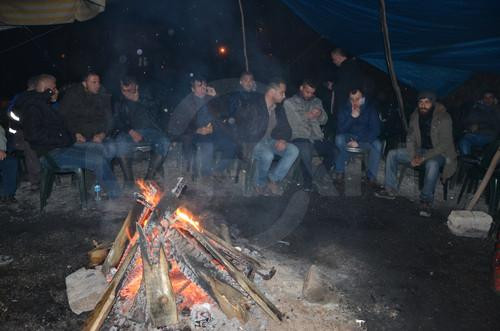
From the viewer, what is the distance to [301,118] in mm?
7090

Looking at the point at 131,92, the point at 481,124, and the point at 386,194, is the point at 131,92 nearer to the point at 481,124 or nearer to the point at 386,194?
the point at 386,194

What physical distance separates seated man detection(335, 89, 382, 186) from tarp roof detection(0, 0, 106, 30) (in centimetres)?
517

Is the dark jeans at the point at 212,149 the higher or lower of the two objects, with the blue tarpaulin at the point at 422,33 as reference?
lower

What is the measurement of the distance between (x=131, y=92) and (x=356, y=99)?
455 centimetres

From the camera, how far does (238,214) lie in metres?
5.75

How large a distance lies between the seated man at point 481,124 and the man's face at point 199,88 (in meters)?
5.66

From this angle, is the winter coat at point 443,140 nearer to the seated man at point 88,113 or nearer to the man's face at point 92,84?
the seated man at point 88,113

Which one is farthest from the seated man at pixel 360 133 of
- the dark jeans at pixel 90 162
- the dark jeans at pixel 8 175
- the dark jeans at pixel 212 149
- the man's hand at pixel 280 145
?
the dark jeans at pixel 8 175

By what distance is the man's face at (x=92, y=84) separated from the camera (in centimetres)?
626

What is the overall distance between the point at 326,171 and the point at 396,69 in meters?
2.91

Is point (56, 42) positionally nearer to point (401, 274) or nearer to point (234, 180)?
point (234, 180)

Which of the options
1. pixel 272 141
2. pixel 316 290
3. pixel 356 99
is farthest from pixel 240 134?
pixel 316 290

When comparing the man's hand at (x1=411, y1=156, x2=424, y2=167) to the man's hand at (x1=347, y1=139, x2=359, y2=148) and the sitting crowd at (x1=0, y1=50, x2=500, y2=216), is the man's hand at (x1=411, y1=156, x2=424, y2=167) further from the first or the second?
the man's hand at (x1=347, y1=139, x2=359, y2=148)

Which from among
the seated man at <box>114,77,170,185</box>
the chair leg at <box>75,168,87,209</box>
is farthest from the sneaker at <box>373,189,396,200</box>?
the chair leg at <box>75,168,87,209</box>
